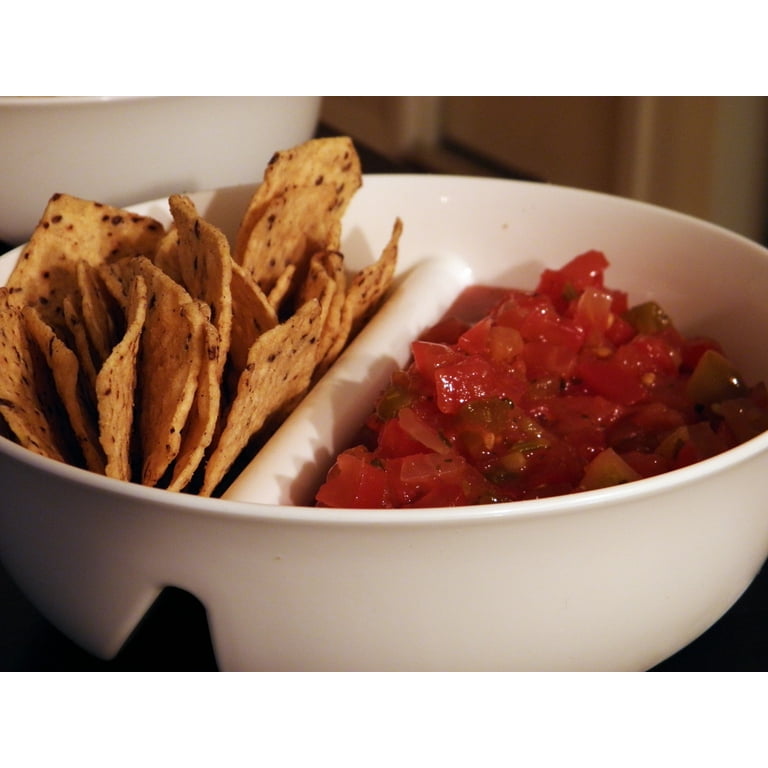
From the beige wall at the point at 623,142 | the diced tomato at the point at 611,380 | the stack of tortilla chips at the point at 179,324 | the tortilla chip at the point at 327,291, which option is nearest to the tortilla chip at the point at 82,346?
the stack of tortilla chips at the point at 179,324

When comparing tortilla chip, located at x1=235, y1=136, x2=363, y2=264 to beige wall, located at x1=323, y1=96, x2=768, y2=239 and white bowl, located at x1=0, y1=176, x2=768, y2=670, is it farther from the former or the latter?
beige wall, located at x1=323, y1=96, x2=768, y2=239

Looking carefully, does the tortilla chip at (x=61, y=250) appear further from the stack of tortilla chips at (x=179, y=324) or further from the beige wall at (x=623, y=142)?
the beige wall at (x=623, y=142)

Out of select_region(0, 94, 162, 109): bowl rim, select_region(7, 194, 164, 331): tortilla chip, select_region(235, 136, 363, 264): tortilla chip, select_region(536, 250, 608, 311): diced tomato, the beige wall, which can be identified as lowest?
the beige wall

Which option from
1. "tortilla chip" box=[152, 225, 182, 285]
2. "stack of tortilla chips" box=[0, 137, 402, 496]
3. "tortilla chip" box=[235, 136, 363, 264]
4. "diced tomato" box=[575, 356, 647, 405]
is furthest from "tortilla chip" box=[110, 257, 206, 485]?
"diced tomato" box=[575, 356, 647, 405]

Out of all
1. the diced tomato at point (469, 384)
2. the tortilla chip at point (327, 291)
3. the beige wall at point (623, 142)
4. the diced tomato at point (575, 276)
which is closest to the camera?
the diced tomato at point (469, 384)

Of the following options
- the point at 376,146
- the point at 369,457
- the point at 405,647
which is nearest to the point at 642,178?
the point at 376,146
